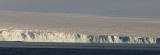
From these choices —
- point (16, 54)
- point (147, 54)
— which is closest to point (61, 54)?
point (16, 54)

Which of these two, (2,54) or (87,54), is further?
(87,54)

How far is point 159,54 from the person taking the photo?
167000mm

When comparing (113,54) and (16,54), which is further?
(113,54)

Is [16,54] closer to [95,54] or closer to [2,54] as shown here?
[2,54]

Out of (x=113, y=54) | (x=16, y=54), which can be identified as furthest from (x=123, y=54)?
(x=16, y=54)

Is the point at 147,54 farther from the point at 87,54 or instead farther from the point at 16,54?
the point at 16,54

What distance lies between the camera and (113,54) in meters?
168

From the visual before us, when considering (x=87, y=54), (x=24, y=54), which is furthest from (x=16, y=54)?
(x=87, y=54)

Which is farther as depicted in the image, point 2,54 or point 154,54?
point 154,54

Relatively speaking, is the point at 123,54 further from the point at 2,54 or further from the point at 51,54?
the point at 2,54

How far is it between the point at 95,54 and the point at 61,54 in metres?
9.21

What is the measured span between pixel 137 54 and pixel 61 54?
785 inches

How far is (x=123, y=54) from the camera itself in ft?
546

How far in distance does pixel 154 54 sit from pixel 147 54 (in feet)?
6.24
